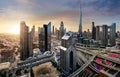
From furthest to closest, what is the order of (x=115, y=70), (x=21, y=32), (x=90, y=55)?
(x=21, y=32), (x=90, y=55), (x=115, y=70)

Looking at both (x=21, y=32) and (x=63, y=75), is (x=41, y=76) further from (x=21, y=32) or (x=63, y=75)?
(x=21, y=32)

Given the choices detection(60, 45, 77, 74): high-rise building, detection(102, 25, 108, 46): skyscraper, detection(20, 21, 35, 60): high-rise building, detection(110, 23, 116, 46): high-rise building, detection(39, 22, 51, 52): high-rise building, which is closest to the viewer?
detection(60, 45, 77, 74): high-rise building

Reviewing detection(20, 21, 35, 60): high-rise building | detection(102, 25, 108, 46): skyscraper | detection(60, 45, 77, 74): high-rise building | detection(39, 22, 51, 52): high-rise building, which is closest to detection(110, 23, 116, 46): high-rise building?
detection(102, 25, 108, 46): skyscraper

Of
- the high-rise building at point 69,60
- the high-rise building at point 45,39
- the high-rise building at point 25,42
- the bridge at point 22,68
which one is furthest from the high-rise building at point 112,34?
the high-rise building at point 69,60

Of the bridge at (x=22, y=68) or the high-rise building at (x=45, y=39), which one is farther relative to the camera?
the high-rise building at (x=45, y=39)

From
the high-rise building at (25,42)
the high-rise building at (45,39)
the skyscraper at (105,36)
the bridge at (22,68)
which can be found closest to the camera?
the bridge at (22,68)

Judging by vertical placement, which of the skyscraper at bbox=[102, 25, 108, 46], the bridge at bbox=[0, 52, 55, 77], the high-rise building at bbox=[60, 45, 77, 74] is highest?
the skyscraper at bbox=[102, 25, 108, 46]

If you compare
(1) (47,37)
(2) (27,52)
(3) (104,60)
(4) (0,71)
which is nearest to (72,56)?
(3) (104,60)

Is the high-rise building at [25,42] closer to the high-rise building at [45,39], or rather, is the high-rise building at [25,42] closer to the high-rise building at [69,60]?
the high-rise building at [45,39]

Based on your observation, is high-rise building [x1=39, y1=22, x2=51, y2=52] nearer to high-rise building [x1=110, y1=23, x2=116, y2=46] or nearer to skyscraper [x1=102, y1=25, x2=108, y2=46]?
skyscraper [x1=102, y1=25, x2=108, y2=46]

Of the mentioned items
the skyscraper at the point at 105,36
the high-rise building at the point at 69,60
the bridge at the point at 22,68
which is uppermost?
the skyscraper at the point at 105,36

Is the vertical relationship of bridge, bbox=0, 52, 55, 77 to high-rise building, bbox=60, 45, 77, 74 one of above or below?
below
